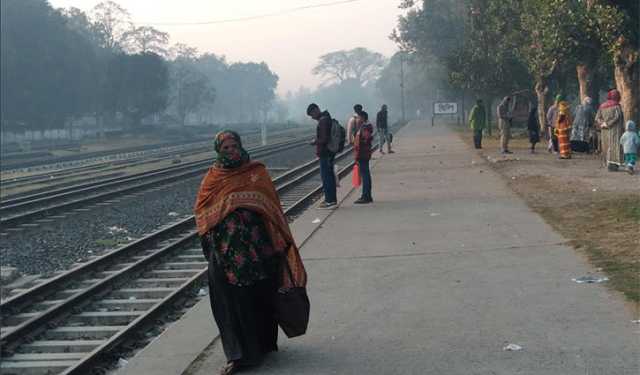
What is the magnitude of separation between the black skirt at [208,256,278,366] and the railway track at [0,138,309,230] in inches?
426

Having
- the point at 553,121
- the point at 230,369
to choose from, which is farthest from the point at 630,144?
the point at 230,369

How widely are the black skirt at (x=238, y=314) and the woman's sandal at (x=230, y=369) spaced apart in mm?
33

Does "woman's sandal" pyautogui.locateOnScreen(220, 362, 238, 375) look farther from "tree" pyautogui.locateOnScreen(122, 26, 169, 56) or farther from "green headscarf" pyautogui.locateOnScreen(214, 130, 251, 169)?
"tree" pyautogui.locateOnScreen(122, 26, 169, 56)

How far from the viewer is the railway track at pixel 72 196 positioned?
16625 millimetres

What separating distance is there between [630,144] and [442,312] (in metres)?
12.1

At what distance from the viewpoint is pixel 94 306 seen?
8625 millimetres

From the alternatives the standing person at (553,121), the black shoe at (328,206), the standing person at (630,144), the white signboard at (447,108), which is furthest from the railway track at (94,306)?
the white signboard at (447,108)

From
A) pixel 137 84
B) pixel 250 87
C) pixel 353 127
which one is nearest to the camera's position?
pixel 353 127

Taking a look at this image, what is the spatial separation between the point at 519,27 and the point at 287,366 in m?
31.8

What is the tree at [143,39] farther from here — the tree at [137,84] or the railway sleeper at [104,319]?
the railway sleeper at [104,319]

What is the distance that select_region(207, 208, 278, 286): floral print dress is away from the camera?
5.66 m

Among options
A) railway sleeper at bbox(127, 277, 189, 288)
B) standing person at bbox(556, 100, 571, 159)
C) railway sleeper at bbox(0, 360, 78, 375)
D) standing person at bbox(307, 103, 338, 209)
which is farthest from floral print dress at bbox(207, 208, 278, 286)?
standing person at bbox(556, 100, 571, 159)

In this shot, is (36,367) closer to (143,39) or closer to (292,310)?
(292,310)

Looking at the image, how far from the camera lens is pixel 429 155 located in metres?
30.1
